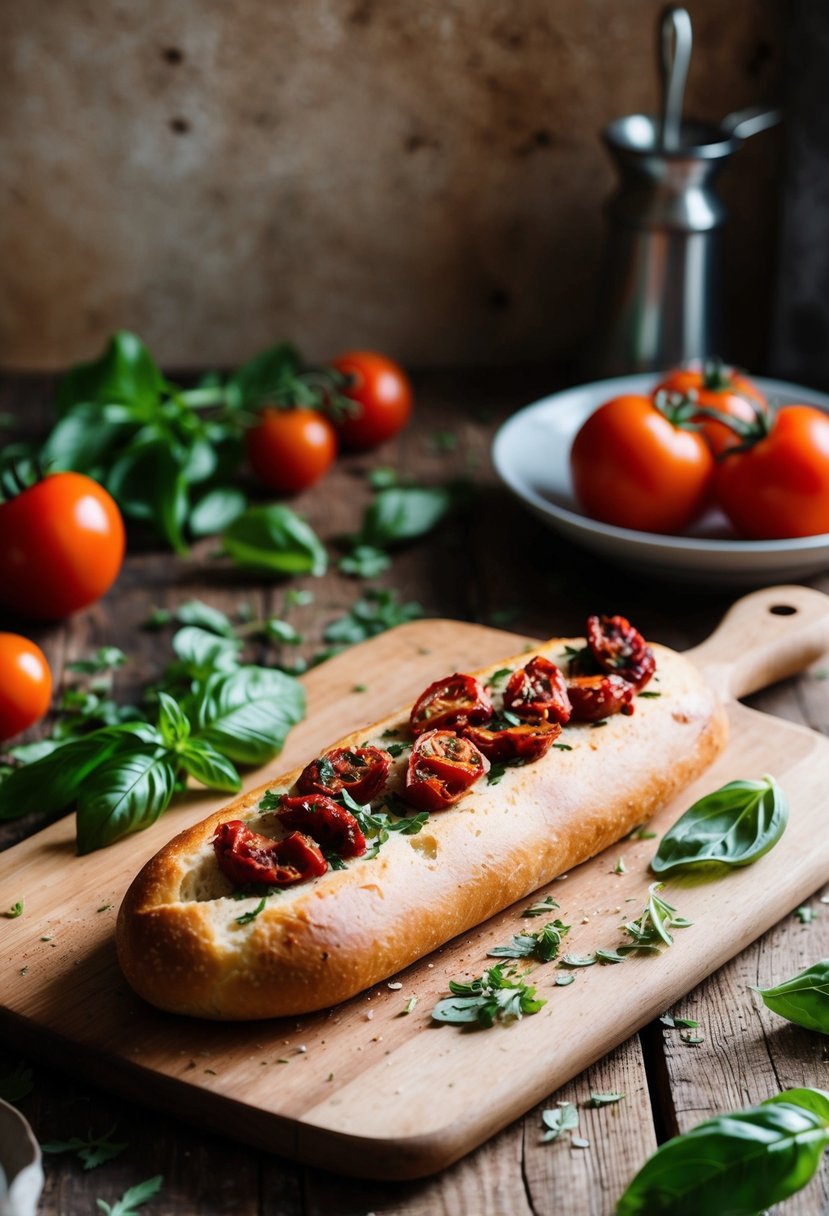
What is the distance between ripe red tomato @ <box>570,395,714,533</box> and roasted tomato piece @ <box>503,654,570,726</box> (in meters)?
0.83

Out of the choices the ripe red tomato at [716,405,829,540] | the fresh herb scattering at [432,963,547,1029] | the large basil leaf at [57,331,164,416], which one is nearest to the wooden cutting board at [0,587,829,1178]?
the fresh herb scattering at [432,963,547,1029]

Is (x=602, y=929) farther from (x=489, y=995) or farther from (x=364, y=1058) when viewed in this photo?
(x=364, y=1058)

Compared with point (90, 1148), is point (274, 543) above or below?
above

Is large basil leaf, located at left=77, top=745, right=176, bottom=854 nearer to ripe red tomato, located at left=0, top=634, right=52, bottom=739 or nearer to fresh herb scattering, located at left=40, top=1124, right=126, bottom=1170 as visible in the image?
ripe red tomato, located at left=0, top=634, right=52, bottom=739

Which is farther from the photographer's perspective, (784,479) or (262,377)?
(262,377)

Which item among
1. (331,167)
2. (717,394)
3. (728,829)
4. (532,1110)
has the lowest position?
(532,1110)

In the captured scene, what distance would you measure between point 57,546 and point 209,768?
2.53ft

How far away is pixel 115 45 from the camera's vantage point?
12.3 feet

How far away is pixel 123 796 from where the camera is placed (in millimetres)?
2111

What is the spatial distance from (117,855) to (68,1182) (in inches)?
22.5

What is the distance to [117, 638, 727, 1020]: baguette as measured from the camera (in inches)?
68.1

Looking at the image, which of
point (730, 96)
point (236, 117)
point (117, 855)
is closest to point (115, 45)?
point (236, 117)

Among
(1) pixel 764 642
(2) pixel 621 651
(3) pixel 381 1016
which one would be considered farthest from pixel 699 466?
(3) pixel 381 1016

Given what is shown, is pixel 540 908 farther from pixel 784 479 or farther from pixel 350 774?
pixel 784 479
